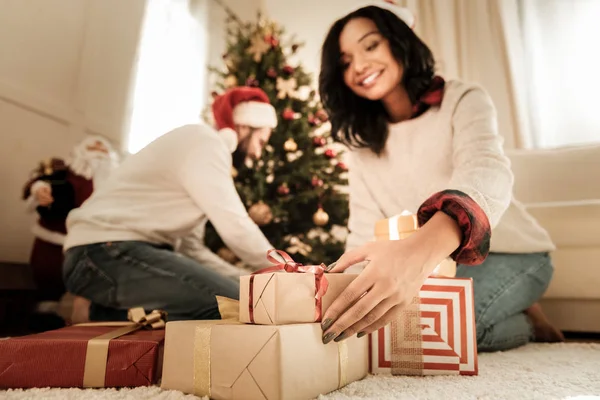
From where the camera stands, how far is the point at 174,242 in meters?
1.42

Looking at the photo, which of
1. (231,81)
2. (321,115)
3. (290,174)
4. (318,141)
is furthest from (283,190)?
(231,81)

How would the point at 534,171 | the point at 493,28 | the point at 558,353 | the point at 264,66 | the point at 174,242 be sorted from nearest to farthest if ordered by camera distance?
the point at 558,353 → the point at 174,242 → the point at 534,171 → the point at 264,66 → the point at 493,28

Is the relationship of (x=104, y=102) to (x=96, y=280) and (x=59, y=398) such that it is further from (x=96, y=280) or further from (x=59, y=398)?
(x=59, y=398)

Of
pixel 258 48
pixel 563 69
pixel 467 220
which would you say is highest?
pixel 563 69

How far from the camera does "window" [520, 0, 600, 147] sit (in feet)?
8.30

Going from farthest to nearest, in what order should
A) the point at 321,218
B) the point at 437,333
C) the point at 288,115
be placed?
the point at 288,115 → the point at 321,218 → the point at 437,333

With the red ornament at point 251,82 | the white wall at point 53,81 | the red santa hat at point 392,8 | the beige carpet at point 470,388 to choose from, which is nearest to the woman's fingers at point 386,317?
the beige carpet at point 470,388

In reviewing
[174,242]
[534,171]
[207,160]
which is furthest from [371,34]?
[534,171]

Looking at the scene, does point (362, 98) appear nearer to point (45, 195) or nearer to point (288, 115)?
point (288, 115)

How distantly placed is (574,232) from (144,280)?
58.3 inches

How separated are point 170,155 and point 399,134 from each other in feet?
2.28

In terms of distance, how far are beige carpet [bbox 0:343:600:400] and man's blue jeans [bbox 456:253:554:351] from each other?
0.70 ft

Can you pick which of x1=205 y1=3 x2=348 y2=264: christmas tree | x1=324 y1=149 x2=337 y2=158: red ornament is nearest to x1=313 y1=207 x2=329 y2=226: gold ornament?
x1=205 y1=3 x2=348 y2=264: christmas tree

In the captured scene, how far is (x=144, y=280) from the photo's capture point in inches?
45.4
